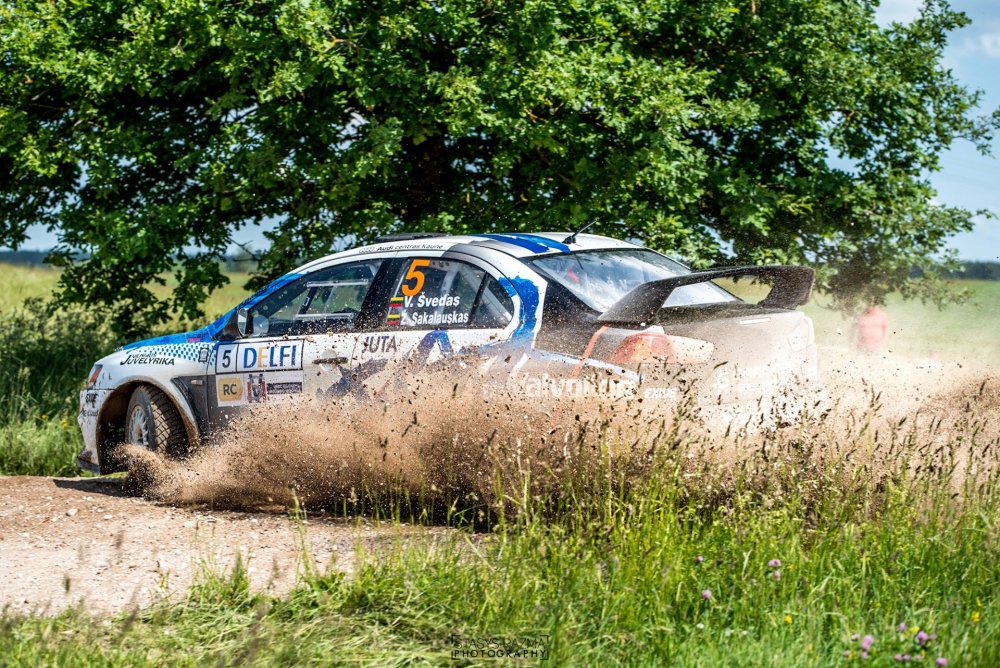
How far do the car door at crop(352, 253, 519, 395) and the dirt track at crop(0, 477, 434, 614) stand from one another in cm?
110

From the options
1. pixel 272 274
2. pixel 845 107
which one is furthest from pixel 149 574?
pixel 845 107

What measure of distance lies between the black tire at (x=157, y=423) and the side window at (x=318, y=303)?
38.3 inches

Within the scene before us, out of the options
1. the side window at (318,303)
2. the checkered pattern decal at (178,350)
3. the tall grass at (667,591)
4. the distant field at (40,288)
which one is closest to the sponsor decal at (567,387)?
the tall grass at (667,591)

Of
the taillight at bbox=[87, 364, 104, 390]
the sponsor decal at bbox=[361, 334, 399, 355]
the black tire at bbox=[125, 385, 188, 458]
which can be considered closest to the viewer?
the sponsor decal at bbox=[361, 334, 399, 355]

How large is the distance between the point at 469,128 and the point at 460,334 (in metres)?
4.78

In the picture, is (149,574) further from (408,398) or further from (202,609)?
(408,398)

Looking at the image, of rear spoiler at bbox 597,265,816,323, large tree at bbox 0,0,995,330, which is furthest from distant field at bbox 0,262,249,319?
rear spoiler at bbox 597,265,816,323

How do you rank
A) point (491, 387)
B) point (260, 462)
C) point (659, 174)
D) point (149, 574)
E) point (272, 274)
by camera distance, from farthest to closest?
point (272, 274), point (659, 174), point (260, 462), point (491, 387), point (149, 574)

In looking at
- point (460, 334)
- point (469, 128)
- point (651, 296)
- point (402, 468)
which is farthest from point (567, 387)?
point (469, 128)

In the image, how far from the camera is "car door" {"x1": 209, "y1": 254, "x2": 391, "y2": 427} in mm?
7465

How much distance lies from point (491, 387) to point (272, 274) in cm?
724

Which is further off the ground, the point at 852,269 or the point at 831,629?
the point at 852,269

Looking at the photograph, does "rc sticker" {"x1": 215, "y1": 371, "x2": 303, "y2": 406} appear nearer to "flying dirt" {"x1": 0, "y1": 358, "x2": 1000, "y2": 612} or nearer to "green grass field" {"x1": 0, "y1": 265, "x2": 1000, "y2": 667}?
"flying dirt" {"x1": 0, "y1": 358, "x2": 1000, "y2": 612}

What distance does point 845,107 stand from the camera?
1326 centimetres
